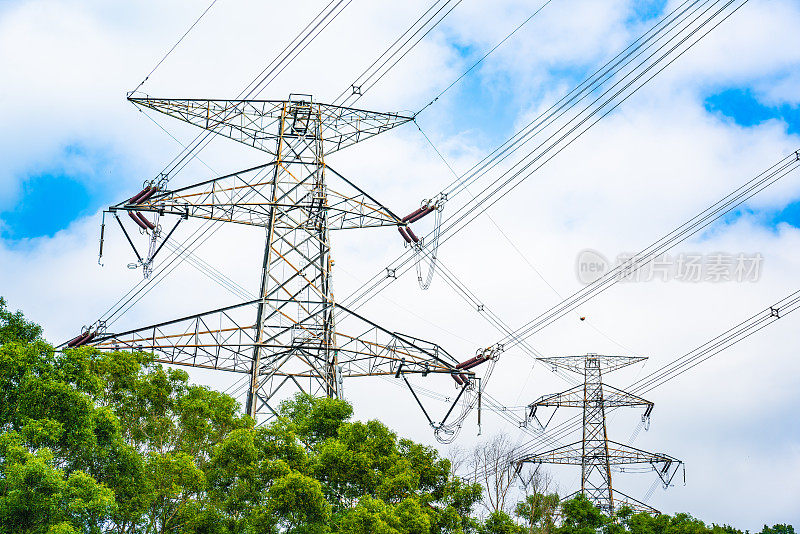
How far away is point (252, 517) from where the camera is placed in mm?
22359

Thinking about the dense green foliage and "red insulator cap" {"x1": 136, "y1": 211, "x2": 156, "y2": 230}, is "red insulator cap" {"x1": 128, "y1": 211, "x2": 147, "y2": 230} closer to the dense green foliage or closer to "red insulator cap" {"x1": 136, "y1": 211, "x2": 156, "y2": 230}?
"red insulator cap" {"x1": 136, "y1": 211, "x2": 156, "y2": 230}

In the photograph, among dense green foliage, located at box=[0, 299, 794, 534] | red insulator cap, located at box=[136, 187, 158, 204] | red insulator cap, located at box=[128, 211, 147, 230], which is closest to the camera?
dense green foliage, located at box=[0, 299, 794, 534]

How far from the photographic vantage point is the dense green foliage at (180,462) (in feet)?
68.1

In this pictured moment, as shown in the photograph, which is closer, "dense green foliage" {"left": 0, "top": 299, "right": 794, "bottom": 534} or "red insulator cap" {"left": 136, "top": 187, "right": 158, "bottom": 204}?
"dense green foliage" {"left": 0, "top": 299, "right": 794, "bottom": 534}

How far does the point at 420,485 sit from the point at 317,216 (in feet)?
30.7

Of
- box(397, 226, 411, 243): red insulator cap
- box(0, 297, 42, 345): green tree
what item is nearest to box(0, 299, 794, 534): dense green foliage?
box(0, 297, 42, 345): green tree

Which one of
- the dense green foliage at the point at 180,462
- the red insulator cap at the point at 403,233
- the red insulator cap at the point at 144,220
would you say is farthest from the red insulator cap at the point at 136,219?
the red insulator cap at the point at 403,233

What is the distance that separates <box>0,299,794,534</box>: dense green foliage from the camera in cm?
2077

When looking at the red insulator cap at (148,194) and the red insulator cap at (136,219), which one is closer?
the red insulator cap at (148,194)

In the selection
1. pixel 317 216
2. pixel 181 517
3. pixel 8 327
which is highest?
pixel 317 216

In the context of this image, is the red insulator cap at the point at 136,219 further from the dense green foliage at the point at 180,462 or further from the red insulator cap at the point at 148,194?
the dense green foliage at the point at 180,462

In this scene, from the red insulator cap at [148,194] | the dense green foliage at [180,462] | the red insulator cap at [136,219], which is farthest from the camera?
the red insulator cap at [136,219]

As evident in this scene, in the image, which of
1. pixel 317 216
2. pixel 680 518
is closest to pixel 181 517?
pixel 317 216

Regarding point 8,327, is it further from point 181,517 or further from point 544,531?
point 544,531
